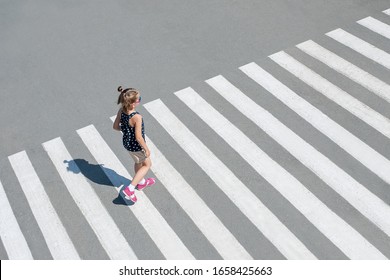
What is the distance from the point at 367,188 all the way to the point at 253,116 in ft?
8.47

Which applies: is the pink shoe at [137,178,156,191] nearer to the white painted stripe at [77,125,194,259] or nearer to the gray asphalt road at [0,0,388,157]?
the white painted stripe at [77,125,194,259]

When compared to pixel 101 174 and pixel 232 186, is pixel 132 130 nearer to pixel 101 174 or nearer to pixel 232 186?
pixel 101 174

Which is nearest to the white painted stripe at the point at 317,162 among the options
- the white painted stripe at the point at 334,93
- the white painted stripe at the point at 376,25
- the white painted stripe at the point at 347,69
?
the white painted stripe at the point at 334,93

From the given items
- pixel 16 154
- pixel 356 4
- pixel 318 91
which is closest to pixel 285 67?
pixel 318 91

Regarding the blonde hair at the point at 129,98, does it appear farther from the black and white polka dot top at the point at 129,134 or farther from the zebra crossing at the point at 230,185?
the zebra crossing at the point at 230,185

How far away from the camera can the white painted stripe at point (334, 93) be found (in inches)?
320

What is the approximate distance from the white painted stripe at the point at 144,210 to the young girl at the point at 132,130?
0.83 ft

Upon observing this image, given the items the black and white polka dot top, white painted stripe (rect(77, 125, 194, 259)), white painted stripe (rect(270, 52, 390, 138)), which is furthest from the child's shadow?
white painted stripe (rect(270, 52, 390, 138))

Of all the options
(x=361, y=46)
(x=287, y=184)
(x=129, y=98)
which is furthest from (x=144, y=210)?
(x=361, y=46)

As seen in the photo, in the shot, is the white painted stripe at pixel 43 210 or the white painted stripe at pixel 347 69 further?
the white painted stripe at pixel 347 69

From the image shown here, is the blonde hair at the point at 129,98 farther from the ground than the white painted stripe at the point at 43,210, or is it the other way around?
the blonde hair at the point at 129,98

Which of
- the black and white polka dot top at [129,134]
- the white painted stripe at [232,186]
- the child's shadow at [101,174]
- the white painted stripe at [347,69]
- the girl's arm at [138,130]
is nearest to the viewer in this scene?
the girl's arm at [138,130]

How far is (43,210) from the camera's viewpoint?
7.46 meters
